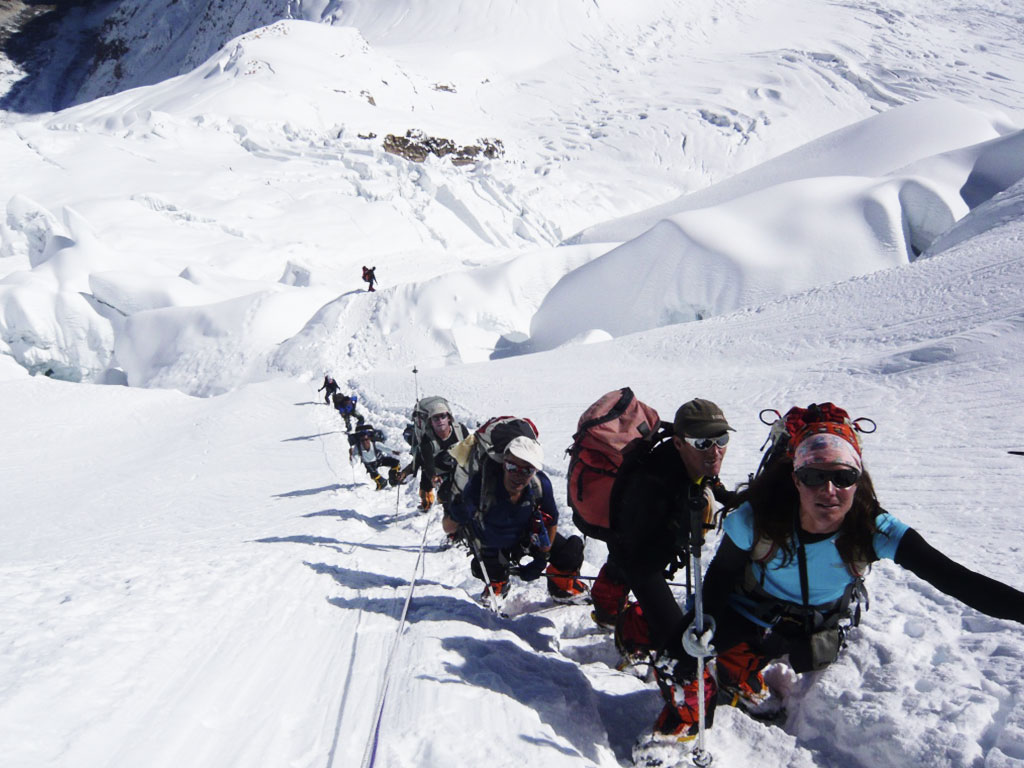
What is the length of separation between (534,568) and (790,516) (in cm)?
175

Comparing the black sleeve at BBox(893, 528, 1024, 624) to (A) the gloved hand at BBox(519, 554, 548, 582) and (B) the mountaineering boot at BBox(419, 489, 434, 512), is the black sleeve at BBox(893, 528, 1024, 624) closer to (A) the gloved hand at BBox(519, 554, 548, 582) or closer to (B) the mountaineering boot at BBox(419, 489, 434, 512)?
(A) the gloved hand at BBox(519, 554, 548, 582)

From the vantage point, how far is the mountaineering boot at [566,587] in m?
3.54

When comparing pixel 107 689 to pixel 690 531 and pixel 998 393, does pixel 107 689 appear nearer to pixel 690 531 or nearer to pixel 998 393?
pixel 690 531

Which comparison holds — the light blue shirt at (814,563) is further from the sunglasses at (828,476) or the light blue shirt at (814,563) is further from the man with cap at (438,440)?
the man with cap at (438,440)

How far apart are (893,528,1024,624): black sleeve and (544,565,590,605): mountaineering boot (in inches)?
74.1

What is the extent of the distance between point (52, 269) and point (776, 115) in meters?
47.9

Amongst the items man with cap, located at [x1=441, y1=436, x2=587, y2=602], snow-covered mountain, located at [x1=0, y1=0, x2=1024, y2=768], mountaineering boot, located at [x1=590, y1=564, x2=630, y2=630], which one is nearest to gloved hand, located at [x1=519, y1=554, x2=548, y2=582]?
man with cap, located at [x1=441, y1=436, x2=587, y2=602]

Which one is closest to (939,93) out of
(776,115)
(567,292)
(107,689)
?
(776,115)

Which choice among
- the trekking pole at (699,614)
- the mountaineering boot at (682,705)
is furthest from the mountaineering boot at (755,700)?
the trekking pole at (699,614)

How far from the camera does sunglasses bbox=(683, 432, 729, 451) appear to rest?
2.26 metres

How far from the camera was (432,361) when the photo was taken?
62.6 feet

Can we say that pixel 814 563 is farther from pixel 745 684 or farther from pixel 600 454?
pixel 600 454

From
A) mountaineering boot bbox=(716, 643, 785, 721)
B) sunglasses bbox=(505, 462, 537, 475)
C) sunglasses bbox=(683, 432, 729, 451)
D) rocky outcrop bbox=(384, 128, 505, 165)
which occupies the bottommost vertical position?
mountaineering boot bbox=(716, 643, 785, 721)

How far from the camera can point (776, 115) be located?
161 feet
